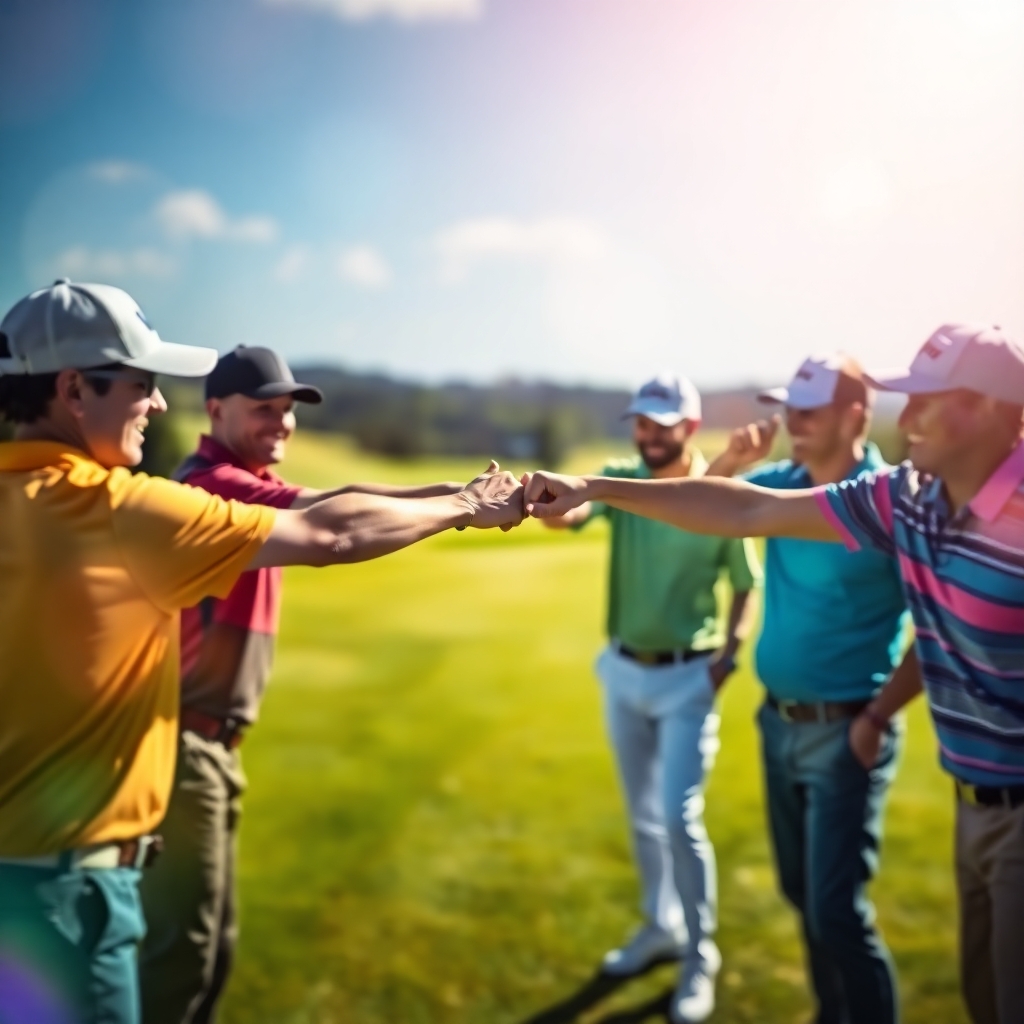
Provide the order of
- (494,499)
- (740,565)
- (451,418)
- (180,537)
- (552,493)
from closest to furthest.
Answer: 1. (180,537)
2. (494,499)
3. (552,493)
4. (740,565)
5. (451,418)

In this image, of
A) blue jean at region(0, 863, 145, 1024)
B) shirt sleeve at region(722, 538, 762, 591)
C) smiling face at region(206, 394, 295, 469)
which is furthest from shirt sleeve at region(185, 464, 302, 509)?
shirt sleeve at region(722, 538, 762, 591)

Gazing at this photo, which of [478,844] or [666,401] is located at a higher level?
[666,401]

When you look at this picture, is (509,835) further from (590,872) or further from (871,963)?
(871,963)

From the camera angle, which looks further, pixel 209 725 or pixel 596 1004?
pixel 596 1004

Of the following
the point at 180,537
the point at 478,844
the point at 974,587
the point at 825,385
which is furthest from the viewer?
the point at 478,844

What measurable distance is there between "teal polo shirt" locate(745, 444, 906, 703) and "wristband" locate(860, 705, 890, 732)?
10cm

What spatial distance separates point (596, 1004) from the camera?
128 inches

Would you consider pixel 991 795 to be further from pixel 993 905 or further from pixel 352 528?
pixel 352 528

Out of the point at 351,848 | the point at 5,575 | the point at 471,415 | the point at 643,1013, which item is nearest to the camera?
Answer: the point at 5,575

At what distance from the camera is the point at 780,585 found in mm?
2881

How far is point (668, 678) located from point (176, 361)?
1922 millimetres

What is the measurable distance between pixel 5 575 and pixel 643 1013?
7.64 ft

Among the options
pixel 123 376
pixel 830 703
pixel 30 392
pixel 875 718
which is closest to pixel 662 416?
pixel 830 703

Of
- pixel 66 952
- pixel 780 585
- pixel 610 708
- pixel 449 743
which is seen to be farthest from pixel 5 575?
pixel 449 743
